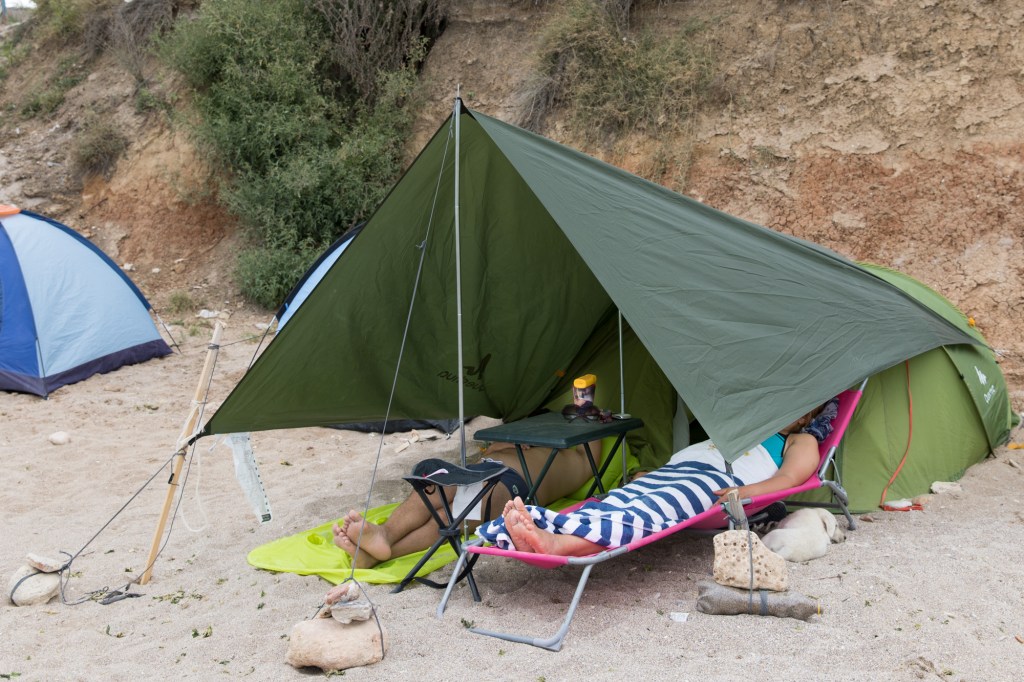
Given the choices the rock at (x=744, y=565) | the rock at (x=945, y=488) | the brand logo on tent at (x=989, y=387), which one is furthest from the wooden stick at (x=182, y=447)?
the brand logo on tent at (x=989, y=387)

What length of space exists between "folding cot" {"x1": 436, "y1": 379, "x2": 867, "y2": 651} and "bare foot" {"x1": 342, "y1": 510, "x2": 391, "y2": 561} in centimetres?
38

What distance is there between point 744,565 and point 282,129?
7838mm

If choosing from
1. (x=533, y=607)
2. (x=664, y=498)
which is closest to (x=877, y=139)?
(x=664, y=498)

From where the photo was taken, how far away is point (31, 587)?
3.63m

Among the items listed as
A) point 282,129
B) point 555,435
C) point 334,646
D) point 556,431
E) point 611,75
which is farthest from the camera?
point 282,129

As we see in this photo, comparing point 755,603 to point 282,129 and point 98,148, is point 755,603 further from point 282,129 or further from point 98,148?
point 98,148

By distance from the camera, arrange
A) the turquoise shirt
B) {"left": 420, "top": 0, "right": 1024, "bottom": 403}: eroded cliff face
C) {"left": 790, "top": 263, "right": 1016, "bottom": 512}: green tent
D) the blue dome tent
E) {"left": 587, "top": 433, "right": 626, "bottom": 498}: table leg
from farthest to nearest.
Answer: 1. the blue dome tent
2. {"left": 420, "top": 0, "right": 1024, "bottom": 403}: eroded cliff face
3. {"left": 587, "top": 433, "right": 626, "bottom": 498}: table leg
4. {"left": 790, "top": 263, "right": 1016, "bottom": 512}: green tent
5. the turquoise shirt

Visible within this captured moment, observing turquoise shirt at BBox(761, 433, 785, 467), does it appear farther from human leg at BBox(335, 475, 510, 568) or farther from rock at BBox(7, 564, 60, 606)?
rock at BBox(7, 564, 60, 606)

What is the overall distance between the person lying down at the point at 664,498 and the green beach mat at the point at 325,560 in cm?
59

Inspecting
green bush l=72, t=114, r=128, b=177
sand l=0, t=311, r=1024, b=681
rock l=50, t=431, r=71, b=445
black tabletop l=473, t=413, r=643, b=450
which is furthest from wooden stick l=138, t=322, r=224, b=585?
green bush l=72, t=114, r=128, b=177

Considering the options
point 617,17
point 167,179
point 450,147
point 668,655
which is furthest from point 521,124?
point 668,655

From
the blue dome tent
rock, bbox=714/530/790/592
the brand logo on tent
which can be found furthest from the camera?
the blue dome tent

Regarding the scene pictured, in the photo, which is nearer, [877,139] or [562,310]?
[562,310]

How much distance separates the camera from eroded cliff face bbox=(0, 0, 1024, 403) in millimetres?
6957
